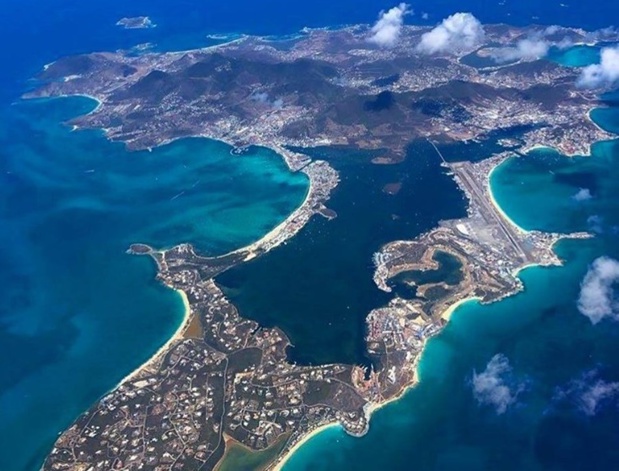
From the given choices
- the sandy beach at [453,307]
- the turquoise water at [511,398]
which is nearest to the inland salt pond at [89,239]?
the turquoise water at [511,398]

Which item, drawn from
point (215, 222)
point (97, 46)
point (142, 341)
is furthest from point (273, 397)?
point (97, 46)

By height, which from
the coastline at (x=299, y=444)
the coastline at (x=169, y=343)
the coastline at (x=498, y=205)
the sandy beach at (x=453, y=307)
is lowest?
the coastline at (x=498, y=205)

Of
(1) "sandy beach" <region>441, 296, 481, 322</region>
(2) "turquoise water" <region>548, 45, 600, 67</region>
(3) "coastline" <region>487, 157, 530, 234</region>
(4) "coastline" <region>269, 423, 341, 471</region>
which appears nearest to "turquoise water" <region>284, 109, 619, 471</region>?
(4) "coastline" <region>269, 423, 341, 471</region>

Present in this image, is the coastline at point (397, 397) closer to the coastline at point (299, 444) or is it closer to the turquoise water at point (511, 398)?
the coastline at point (299, 444)

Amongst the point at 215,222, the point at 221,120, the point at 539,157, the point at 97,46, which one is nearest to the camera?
the point at 215,222

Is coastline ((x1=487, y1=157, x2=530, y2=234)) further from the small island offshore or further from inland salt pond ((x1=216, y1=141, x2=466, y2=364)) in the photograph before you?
inland salt pond ((x1=216, y1=141, x2=466, y2=364))

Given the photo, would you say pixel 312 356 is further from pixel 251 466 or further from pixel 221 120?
pixel 221 120

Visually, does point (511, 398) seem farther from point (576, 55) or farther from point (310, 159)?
point (576, 55)
